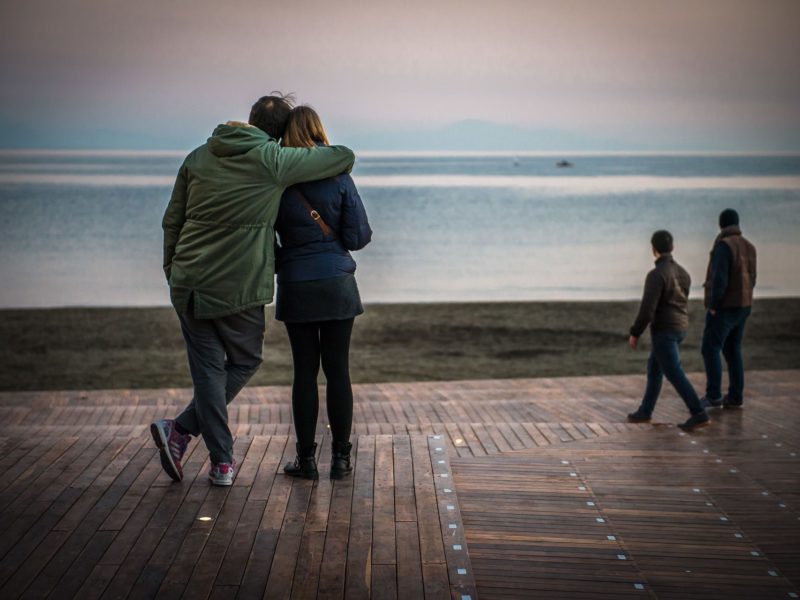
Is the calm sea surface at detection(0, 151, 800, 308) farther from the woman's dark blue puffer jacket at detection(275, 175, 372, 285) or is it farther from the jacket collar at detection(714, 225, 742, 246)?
the woman's dark blue puffer jacket at detection(275, 175, 372, 285)

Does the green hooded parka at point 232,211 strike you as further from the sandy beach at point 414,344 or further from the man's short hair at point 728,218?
the sandy beach at point 414,344

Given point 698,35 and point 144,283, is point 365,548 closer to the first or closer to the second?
point 144,283

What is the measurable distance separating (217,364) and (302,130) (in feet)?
3.10

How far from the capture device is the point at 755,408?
7.25 metres

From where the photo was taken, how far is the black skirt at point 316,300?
13.0ft

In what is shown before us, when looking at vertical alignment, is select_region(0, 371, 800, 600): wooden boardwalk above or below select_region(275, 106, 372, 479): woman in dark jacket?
below

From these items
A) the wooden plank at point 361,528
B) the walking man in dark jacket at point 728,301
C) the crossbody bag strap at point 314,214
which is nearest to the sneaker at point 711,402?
the walking man in dark jacket at point 728,301

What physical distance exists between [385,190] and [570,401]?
56.6 metres

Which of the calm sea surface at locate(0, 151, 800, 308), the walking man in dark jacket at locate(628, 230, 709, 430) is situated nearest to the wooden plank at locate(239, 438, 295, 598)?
the walking man in dark jacket at locate(628, 230, 709, 430)

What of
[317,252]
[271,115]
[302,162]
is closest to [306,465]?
[317,252]

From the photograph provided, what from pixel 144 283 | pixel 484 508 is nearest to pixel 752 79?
pixel 144 283

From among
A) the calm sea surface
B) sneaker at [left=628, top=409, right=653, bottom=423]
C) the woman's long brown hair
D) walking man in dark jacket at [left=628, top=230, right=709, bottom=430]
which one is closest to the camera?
the woman's long brown hair

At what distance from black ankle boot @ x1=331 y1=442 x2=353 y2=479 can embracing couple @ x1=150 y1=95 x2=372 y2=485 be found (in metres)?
0.28

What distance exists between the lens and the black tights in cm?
410
